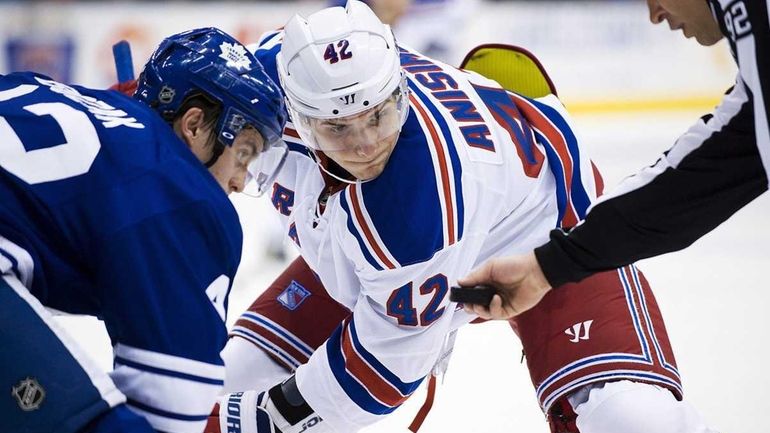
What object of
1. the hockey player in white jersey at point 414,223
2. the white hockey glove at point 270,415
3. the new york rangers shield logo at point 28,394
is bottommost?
the white hockey glove at point 270,415

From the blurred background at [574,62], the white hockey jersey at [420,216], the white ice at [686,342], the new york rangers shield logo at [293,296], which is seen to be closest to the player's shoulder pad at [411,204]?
the white hockey jersey at [420,216]

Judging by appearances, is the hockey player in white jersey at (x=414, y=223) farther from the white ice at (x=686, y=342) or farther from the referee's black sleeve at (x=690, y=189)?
the white ice at (x=686, y=342)

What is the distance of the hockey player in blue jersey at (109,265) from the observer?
1526 millimetres

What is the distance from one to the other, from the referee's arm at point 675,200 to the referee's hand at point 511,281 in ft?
0.08

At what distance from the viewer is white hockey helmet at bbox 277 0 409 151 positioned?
79.2 inches

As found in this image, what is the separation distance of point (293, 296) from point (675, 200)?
129cm

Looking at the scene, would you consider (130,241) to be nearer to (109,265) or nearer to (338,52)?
(109,265)

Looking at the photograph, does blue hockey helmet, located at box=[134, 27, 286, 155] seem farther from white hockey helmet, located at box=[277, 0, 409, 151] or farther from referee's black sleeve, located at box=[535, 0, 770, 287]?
referee's black sleeve, located at box=[535, 0, 770, 287]

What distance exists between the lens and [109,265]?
155 cm

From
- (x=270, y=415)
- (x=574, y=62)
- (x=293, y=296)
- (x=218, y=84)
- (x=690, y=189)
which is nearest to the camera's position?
(x=690, y=189)

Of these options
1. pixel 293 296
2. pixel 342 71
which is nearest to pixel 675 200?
pixel 342 71

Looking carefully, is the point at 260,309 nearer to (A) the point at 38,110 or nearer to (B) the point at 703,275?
(A) the point at 38,110

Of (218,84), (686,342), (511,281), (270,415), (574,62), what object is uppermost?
(218,84)

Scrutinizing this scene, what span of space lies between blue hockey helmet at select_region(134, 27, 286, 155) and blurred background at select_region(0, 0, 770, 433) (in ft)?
6.61
